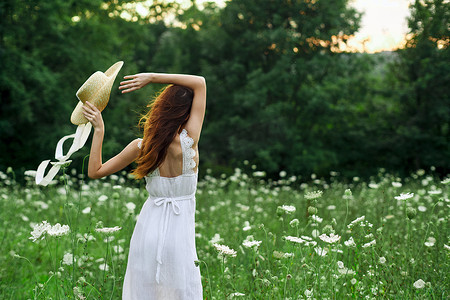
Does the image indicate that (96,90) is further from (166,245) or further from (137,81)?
(166,245)

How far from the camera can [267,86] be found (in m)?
20.3

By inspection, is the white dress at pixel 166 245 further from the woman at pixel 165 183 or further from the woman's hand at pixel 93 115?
the woman's hand at pixel 93 115

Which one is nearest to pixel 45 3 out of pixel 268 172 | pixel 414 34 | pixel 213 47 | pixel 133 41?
pixel 133 41

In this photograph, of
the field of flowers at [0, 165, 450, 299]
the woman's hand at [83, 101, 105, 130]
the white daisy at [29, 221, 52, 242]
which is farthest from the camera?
the field of flowers at [0, 165, 450, 299]

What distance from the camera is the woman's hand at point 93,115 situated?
8.75 ft

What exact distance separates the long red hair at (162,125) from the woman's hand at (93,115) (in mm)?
267

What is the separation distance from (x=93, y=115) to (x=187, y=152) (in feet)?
1.96

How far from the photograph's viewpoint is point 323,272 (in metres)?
3.26

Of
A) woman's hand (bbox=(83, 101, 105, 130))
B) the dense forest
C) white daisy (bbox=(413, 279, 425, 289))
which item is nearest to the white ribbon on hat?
woman's hand (bbox=(83, 101, 105, 130))

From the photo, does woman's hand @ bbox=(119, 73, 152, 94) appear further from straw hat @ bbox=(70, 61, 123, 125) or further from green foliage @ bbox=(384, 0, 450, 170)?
green foliage @ bbox=(384, 0, 450, 170)

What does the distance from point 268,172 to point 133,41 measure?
9824 mm

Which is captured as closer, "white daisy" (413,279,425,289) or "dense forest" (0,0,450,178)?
"white daisy" (413,279,425,289)

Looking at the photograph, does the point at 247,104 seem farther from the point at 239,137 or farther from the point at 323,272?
the point at 323,272

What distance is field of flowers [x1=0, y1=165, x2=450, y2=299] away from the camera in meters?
2.89
